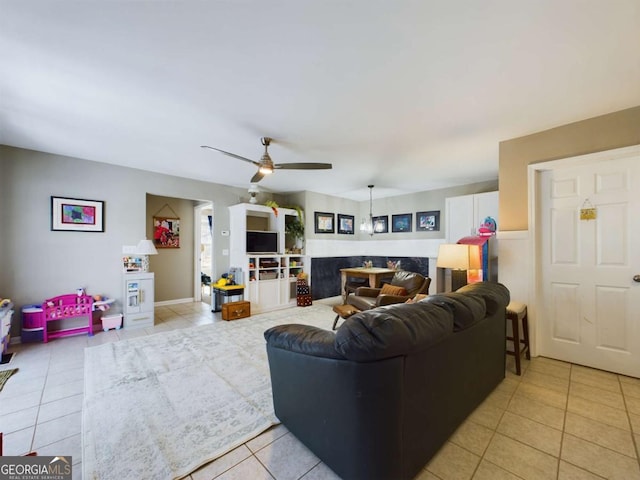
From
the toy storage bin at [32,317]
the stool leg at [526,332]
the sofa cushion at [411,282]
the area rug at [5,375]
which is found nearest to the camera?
the area rug at [5,375]

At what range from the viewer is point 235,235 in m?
5.34

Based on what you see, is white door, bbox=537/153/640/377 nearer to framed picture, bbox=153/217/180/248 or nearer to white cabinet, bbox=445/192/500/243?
white cabinet, bbox=445/192/500/243

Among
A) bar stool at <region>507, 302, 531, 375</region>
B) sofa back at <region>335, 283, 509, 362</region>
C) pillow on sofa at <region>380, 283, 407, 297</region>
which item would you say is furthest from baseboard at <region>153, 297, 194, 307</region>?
bar stool at <region>507, 302, 531, 375</region>

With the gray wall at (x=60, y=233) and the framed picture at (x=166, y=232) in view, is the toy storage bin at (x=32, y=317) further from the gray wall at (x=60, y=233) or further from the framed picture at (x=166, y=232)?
the framed picture at (x=166, y=232)

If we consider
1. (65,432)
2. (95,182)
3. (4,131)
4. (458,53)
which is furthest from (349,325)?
(95,182)

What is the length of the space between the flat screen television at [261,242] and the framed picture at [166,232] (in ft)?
6.65

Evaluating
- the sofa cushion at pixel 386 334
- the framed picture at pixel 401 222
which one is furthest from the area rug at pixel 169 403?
the framed picture at pixel 401 222

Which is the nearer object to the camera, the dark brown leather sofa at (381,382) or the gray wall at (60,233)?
the dark brown leather sofa at (381,382)

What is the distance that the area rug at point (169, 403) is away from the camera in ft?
5.18

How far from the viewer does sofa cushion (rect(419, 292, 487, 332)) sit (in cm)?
163

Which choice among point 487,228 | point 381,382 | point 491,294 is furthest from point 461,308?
point 487,228

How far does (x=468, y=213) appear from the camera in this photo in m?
4.78

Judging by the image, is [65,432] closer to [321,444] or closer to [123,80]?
[321,444]
